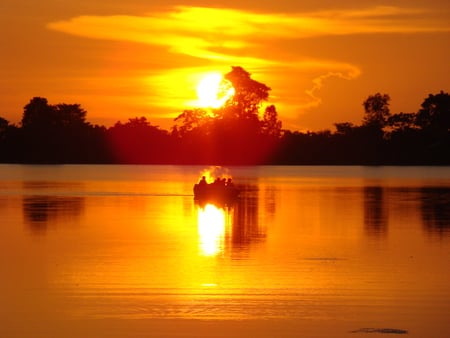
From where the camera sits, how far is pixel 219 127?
434ft

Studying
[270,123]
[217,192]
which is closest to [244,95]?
[270,123]

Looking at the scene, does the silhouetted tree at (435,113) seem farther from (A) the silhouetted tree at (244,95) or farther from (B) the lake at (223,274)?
(B) the lake at (223,274)

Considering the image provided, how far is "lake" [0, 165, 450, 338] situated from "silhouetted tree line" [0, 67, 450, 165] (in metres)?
92.5

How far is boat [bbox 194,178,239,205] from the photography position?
48619 mm

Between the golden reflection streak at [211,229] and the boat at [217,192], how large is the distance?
A: 479cm

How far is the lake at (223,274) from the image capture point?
1502 cm

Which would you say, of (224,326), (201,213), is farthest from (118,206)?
(224,326)

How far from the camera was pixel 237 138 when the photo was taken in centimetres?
13150

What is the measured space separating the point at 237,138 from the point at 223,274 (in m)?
112

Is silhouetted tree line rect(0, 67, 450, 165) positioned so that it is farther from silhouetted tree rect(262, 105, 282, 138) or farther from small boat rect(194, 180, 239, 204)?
small boat rect(194, 180, 239, 204)

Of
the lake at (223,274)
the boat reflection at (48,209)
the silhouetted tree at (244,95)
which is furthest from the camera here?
the silhouetted tree at (244,95)

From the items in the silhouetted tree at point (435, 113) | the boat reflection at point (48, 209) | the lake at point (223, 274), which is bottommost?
the lake at point (223, 274)

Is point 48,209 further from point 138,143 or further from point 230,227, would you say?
point 138,143

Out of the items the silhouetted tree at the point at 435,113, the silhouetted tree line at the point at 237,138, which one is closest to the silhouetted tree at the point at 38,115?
the silhouetted tree line at the point at 237,138
